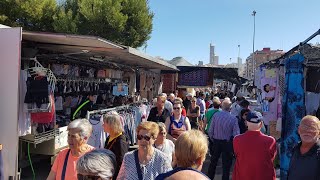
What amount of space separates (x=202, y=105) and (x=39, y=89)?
21.7 ft

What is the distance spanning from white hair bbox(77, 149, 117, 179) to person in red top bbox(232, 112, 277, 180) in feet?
7.73

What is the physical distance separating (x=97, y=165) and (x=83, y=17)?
1871 centimetres

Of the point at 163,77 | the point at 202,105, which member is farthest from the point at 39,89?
the point at 163,77

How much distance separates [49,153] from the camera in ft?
21.3

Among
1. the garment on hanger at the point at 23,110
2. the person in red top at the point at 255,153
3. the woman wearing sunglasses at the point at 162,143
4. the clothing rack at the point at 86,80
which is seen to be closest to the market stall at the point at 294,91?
the person in red top at the point at 255,153

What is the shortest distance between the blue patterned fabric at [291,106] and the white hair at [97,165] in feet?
13.0

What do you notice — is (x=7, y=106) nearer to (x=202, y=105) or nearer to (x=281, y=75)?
Answer: (x=281, y=75)

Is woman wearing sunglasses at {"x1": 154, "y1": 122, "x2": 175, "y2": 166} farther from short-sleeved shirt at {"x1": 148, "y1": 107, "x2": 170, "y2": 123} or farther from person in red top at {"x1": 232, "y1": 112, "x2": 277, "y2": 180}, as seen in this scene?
short-sleeved shirt at {"x1": 148, "y1": 107, "x2": 170, "y2": 123}

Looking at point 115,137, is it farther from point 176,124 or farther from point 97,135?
point 97,135

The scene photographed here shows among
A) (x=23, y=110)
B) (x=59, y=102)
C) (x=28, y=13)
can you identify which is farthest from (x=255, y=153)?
(x=28, y=13)

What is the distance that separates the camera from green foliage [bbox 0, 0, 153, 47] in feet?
61.9

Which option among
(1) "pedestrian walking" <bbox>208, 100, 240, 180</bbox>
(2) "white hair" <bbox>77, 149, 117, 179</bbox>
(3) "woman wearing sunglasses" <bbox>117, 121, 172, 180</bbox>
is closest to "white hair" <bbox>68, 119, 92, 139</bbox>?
(3) "woman wearing sunglasses" <bbox>117, 121, 172, 180</bbox>

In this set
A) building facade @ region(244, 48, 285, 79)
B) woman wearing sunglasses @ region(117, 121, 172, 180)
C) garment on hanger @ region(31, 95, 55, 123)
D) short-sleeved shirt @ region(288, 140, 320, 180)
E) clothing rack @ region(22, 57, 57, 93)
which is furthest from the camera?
building facade @ region(244, 48, 285, 79)

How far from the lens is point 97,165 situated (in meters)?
2.38
